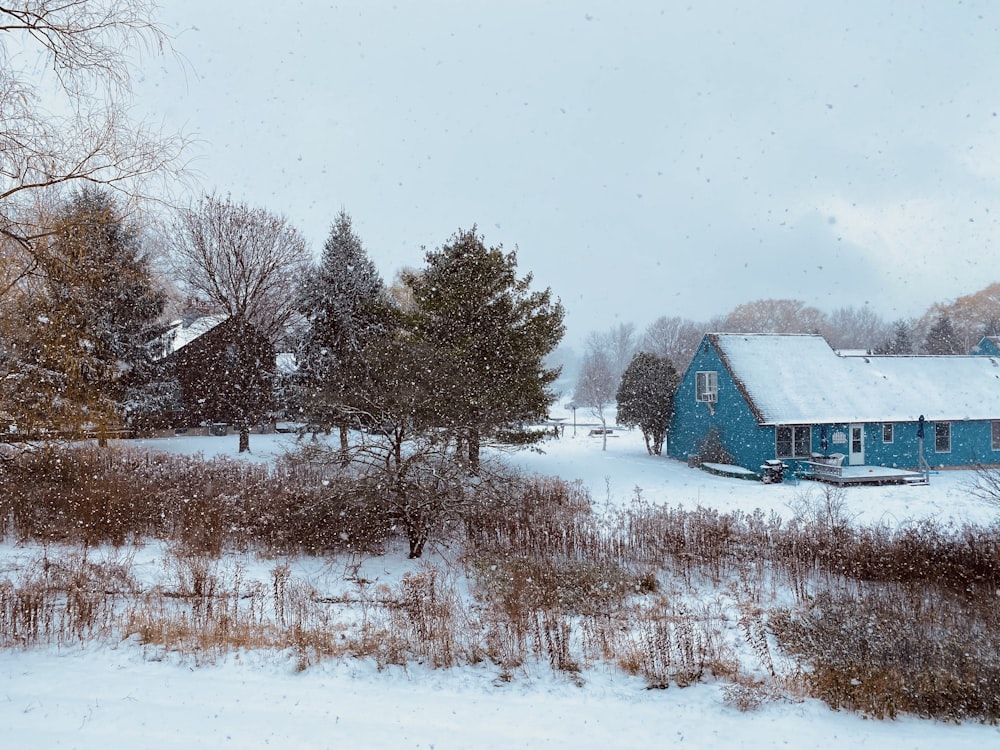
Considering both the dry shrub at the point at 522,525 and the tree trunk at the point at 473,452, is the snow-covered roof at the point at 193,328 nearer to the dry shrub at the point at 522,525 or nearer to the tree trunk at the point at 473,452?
the tree trunk at the point at 473,452

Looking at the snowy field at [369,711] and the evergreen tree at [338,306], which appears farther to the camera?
the evergreen tree at [338,306]

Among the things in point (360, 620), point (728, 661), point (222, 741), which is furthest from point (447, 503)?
point (222, 741)

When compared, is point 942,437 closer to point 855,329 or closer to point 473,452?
point 473,452

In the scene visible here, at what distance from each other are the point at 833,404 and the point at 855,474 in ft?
11.2

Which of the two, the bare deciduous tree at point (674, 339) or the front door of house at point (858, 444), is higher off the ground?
the bare deciduous tree at point (674, 339)

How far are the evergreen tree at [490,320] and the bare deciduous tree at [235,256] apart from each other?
8410mm

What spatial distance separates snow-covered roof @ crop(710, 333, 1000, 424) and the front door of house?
538 mm

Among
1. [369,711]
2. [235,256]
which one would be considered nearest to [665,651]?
[369,711]

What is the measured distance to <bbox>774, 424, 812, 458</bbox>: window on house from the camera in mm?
22141

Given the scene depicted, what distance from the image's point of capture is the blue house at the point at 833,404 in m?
22.4

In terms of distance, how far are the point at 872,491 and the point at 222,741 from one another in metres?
19.8

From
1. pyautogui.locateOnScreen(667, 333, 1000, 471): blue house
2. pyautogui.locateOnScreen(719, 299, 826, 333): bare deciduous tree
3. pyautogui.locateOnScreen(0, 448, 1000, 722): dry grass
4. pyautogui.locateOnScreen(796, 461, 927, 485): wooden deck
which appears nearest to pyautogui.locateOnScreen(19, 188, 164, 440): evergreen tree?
pyautogui.locateOnScreen(0, 448, 1000, 722): dry grass

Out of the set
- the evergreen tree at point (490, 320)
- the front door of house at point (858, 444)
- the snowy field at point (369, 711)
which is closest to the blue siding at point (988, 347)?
the front door of house at point (858, 444)

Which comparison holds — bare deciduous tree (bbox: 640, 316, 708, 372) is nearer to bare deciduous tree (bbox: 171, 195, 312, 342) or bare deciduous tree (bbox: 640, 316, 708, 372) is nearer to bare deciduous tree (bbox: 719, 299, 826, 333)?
bare deciduous tree (bbox: 719, 299, 826, 333)
